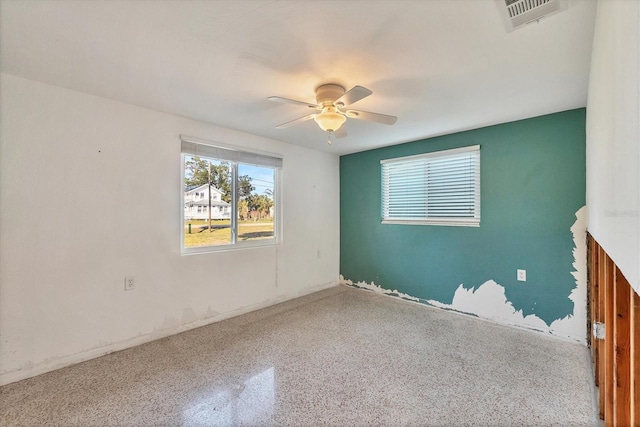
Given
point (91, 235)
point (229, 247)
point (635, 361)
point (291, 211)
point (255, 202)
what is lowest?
point (635, 361)

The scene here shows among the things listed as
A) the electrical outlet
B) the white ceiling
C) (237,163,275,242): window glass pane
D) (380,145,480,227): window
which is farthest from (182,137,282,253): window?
the electrical outlet

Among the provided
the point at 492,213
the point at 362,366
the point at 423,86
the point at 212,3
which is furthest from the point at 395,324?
the point at 212,3

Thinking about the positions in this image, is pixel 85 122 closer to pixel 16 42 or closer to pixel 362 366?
pixel 16 42

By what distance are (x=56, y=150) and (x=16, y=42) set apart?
2.64 feet

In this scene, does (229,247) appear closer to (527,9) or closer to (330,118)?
(330,118)

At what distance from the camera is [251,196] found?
11.4 ft

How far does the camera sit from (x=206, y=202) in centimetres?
307

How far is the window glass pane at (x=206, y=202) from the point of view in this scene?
2938 millimetres

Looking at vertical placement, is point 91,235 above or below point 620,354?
above

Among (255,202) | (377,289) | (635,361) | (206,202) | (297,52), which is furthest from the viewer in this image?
(377,289)

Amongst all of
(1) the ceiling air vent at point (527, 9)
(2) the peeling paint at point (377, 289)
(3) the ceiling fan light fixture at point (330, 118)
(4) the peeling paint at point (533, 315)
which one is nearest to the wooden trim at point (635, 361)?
(1) the ceiling air vent at point (527, 9)

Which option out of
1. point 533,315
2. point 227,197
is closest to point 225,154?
point 227,197

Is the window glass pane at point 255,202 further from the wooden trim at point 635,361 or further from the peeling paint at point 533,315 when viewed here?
the wooden trim at point 635,361

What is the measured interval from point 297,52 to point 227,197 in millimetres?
2014
